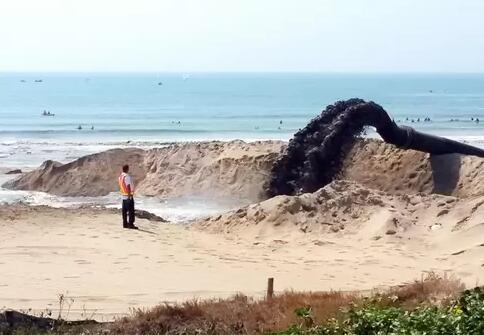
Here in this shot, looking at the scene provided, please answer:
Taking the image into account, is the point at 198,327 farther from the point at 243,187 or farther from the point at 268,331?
the point at 243,187

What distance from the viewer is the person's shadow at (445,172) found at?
873 inches

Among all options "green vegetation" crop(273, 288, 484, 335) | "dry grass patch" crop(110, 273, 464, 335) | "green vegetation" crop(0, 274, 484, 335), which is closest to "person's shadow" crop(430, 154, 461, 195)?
"green vegetation" crop(0, 274, 484, 335)

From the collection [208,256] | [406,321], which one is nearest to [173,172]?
[208,256]

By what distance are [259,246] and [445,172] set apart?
27.0ft

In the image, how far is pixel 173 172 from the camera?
26.1 meters

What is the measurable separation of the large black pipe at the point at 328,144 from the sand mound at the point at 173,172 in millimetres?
1700

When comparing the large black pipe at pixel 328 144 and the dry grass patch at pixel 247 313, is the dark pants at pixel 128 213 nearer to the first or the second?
the large black pipe at pixel 328 144

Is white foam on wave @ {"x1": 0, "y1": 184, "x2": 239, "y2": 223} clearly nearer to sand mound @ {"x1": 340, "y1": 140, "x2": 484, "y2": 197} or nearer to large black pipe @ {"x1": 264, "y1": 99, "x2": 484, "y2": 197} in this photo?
large black pipe @ {"x1": 264, "y1": 99, "x2": 484, "y2": 197}

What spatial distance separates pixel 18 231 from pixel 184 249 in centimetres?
338

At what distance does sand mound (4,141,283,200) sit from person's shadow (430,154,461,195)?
4398 mm

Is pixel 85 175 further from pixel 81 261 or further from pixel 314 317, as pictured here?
pixel 314 317

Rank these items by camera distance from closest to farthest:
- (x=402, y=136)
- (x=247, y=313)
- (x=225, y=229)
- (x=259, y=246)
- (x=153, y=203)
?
(x=247, y=313)
(x=259, y=246)
(x=225, y=229)
(x=402, y=136)
(x=153, y=203)

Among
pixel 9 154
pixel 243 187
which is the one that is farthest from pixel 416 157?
pixel 9 154

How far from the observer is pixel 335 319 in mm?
8242
